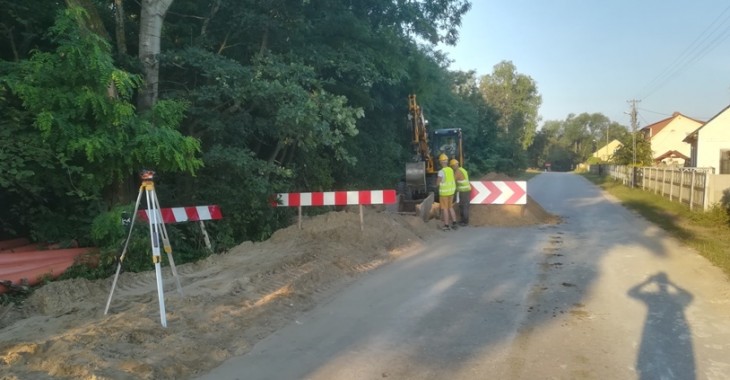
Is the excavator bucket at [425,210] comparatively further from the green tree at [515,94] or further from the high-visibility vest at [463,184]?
the green tree at [515,94]

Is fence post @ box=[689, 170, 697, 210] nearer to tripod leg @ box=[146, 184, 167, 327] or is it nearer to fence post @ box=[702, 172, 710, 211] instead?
fence post @ box=[702, 172, 710, 211]

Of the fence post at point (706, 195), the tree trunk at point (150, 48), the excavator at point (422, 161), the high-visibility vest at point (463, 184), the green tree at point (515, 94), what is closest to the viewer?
the tree trunk at point (150, 48)

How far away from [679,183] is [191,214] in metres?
20.9

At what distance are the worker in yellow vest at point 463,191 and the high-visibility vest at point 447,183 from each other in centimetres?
70

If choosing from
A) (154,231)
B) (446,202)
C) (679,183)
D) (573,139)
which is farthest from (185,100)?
(573,139)

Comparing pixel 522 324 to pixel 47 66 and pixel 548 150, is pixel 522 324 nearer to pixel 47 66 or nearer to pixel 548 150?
pixel 47 66

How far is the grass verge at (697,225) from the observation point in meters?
11.6

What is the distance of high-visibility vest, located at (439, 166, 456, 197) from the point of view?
1511 cm

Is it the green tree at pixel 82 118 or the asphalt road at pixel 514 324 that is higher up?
the green tree at pixel 82 118

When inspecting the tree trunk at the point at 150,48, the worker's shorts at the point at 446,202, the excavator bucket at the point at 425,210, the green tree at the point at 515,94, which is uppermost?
the green tree at the point at 515,94

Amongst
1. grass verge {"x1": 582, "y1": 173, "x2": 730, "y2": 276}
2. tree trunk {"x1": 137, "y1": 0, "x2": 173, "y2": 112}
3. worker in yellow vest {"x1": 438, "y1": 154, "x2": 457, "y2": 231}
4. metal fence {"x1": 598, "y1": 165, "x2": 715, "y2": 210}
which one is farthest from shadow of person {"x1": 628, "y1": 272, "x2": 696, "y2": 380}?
metal fence {"x1": 598, "y1": 165, "x2": 715, "y2": 210}

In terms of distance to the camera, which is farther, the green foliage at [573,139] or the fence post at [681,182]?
the green foliage at [573,139]

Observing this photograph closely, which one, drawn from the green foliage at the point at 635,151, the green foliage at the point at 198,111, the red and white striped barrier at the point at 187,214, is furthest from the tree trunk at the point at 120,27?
the green foliage at the point at 635,151

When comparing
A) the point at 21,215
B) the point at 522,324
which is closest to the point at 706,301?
the point at 522,324
